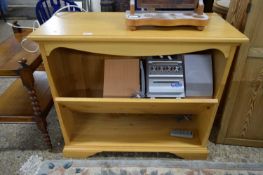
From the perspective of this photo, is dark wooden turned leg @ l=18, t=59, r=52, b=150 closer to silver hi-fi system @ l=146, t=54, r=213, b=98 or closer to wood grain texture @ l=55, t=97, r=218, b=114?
wood grain texture @ l=55, t=97, r=218, b=114

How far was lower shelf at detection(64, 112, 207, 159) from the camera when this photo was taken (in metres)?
1.19

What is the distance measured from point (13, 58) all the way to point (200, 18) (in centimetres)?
95

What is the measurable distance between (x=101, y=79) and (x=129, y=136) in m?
0.39

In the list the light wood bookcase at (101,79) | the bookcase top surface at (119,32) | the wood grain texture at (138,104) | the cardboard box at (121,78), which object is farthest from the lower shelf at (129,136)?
the bookcase top surface at (119,32)

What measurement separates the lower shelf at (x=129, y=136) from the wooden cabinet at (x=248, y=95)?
0.23 meters

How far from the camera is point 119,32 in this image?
86 cm

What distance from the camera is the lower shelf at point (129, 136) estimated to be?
1.19 metres

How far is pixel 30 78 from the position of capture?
970mm

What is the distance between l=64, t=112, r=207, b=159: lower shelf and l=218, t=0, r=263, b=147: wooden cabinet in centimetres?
23

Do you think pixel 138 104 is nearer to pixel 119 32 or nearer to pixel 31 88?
pixel 119 32

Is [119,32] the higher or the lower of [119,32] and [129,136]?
the higher

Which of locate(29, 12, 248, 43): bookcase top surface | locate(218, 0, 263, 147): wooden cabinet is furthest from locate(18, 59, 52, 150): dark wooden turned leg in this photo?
locate(218, 0, 263, 147): wooden cabinet

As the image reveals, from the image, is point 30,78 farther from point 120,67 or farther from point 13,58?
point 120,67

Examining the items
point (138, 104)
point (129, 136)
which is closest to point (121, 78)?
point (138, 104)
